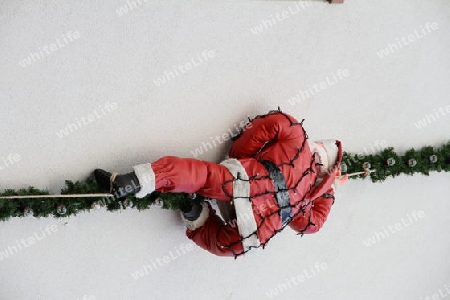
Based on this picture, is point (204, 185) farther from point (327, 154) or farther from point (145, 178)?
point (327, 154)

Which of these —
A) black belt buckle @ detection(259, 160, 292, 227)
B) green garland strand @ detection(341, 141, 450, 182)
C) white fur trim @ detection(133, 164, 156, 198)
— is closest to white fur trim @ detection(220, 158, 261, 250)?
black belt buckle @ detection(259, 160, 292, 227)

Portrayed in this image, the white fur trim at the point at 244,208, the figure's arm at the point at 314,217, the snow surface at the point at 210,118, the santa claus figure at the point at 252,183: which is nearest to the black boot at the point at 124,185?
the santa claus figure at the point at 252,183

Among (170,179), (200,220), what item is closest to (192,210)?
(200,220)

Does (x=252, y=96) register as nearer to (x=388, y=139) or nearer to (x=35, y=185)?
(x=388, y=139)

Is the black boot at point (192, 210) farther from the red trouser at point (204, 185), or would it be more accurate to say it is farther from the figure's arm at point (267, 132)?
the figure's arm at point (267, 132)

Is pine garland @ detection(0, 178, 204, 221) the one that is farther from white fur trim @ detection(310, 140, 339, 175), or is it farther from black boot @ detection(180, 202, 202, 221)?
white fur trim @ detection(310, 140, 339, 175)

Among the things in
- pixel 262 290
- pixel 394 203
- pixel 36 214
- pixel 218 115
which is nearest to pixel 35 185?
pixel 36 214
